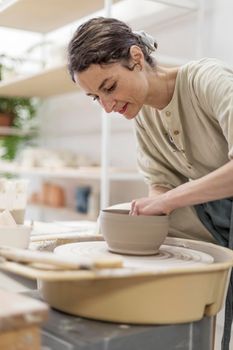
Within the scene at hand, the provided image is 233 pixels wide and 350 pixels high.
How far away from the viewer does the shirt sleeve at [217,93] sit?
111cm

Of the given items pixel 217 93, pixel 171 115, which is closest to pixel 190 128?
pixel 171 115

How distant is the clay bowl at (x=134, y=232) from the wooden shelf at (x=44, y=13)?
72.0 inches

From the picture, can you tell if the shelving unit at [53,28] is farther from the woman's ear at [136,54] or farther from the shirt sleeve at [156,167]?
the woman's ear at [136,54]

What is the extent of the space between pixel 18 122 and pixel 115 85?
275 cm

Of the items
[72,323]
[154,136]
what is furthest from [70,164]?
[72,323]

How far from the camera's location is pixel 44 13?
9.54 feet

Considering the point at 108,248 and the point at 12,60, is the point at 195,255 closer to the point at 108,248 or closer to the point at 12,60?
the point at 108,248

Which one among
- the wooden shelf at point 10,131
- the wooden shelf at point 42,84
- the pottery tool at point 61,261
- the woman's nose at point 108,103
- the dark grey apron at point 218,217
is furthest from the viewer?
the wooden shelf at point 10,131

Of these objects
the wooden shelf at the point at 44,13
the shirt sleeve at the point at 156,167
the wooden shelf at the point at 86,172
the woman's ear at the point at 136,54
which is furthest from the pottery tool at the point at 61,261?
the wooden shelf at the point at 44,13

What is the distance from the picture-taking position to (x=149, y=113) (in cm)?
144

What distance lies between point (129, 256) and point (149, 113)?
54 cm

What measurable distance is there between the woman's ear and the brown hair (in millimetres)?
14

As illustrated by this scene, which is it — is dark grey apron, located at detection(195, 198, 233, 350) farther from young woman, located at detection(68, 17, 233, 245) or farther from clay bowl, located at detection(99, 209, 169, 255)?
clay bowl, located at detection(99, 209, 169, 255)

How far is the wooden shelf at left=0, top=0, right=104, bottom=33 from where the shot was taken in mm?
2668
